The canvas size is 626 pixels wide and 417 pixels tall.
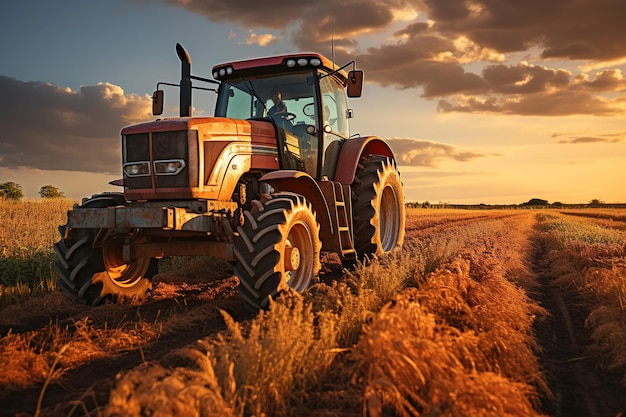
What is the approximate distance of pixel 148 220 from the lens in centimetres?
637

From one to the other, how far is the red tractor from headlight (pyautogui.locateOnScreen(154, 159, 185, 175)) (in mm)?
12

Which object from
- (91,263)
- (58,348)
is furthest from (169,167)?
(58,348)

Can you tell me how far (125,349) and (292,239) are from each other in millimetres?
2366

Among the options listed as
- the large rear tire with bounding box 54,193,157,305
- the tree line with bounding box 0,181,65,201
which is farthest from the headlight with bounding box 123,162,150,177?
the tree line with bounding box 0,181,65,201

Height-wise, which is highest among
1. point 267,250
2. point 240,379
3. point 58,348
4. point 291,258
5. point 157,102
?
point 157,102

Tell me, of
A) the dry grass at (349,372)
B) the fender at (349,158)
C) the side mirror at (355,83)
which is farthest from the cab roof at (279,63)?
the dry grass at (349,372)

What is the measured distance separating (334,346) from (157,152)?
3607 mm

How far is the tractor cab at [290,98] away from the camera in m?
8.20

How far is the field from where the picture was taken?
139 inches

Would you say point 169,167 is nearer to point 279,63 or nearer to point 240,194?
point 240,194

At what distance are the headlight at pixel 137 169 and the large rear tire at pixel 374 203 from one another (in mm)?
3140

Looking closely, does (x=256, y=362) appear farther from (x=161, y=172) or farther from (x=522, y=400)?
(x=161, y=172)

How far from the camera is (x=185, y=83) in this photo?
7.97 meters

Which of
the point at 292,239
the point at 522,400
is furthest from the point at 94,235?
the point at 522,400
